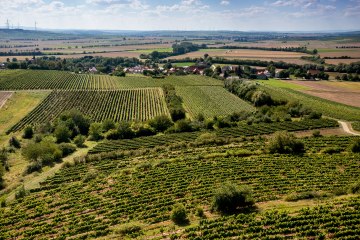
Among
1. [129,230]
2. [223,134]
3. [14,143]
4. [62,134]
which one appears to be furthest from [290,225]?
[14,143]

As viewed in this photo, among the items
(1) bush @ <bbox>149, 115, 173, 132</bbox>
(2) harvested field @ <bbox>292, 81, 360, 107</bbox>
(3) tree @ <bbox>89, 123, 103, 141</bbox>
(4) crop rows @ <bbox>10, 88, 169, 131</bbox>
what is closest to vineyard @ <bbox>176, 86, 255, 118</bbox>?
(4) crop rows @ <bbox>10, 88, 169, 131</bbox>

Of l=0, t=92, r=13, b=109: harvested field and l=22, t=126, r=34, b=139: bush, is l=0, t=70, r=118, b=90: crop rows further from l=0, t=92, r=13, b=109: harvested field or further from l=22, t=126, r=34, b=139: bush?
l=22, t=126, r=34, b=139: bush

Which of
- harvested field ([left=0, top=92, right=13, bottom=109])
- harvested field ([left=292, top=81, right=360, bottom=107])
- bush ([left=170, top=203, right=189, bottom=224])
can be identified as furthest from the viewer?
harvested field ([left=292, top=81, right=360, bottom=107])

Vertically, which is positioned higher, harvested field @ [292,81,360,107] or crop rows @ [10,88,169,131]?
harvested field @ [292,81,360,107]

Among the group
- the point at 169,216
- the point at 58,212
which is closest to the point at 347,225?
the point at 169,216

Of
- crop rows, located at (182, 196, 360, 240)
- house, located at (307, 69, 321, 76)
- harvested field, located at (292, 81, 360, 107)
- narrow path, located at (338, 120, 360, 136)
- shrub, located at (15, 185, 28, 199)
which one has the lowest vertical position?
shrub, located at (15, 185, 28, 199)

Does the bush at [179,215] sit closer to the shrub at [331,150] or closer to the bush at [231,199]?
the bush at [231,199]

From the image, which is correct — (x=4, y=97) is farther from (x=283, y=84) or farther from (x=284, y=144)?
(x=283, y=84)
